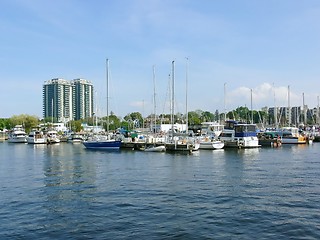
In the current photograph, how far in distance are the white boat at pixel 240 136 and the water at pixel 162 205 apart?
36.2m

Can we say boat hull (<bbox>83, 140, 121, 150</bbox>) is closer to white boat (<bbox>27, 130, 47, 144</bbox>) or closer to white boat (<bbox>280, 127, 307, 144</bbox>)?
white boat (<bbox>27, 130, 47, 144</bbox>)

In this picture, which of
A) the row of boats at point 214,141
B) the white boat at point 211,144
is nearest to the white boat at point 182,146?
the row of boats at point 214,141

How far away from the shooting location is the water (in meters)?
18.5

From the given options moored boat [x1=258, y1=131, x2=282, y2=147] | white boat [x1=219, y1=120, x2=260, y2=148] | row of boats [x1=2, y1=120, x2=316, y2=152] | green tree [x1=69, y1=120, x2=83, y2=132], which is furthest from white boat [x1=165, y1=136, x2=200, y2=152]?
green tree [x1=69, y1=120, x2=83, y2=132]

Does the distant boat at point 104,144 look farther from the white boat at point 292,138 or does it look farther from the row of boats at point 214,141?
the white boat at point 292,138

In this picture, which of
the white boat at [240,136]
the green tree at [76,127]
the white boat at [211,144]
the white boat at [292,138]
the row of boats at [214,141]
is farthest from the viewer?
the green tree at [76,127]

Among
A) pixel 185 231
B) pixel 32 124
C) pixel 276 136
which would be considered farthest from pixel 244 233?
pixel 32 124

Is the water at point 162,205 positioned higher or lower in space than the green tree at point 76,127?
lower

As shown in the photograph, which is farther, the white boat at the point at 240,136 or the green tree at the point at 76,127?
the green tree at the point at 76,127

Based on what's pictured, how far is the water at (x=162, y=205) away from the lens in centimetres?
1847

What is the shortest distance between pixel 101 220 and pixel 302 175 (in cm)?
2424

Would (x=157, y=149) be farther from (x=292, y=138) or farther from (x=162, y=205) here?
(x=162, y=205)

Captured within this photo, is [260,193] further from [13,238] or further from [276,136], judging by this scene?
[276,136]

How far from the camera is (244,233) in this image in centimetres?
1797
